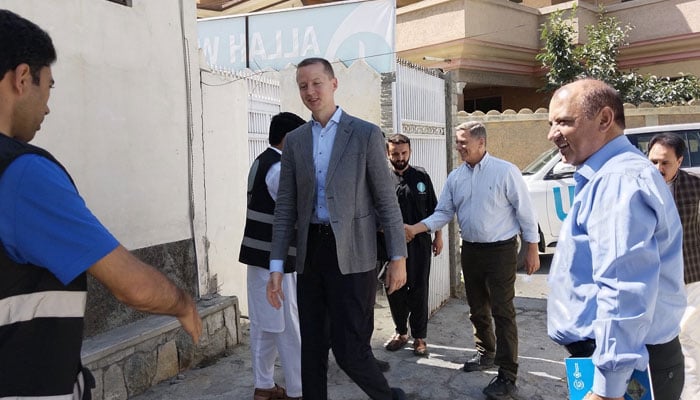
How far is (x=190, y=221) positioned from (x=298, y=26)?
403cm

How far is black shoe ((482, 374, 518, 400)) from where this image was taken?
3.77 meters

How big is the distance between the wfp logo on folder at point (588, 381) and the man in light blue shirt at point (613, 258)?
0.06 meters

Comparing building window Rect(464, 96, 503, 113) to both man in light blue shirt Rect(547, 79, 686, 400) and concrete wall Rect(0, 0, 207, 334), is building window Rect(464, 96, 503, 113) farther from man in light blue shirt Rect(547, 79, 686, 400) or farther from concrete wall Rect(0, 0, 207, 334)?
man in light blue shirt Rect(547, 79, 686, 400)

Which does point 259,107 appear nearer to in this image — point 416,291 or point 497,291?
point 416,291

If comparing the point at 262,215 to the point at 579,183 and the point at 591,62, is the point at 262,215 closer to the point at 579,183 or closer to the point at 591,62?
the point at 579,183

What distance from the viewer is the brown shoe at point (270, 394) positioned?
3797 mm

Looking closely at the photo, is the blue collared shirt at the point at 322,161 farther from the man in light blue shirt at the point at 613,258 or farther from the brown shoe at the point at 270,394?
the man in light blue shirt at the point at 613,258

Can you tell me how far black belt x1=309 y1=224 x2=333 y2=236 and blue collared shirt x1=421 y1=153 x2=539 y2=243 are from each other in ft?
4.65

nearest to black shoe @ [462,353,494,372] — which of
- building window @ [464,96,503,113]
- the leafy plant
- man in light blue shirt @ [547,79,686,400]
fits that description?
→ man in light blue shirt @ [547,79,686,400]

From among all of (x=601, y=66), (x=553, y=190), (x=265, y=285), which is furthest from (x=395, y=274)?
(x=601, y=66)

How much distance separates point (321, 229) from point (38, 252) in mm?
1751

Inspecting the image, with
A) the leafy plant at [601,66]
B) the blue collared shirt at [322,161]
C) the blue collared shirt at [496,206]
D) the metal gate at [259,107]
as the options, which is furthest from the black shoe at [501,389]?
the leafy plant at [601,66]

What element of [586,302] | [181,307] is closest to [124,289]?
[181,307]

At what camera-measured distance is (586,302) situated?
1.91 meters
